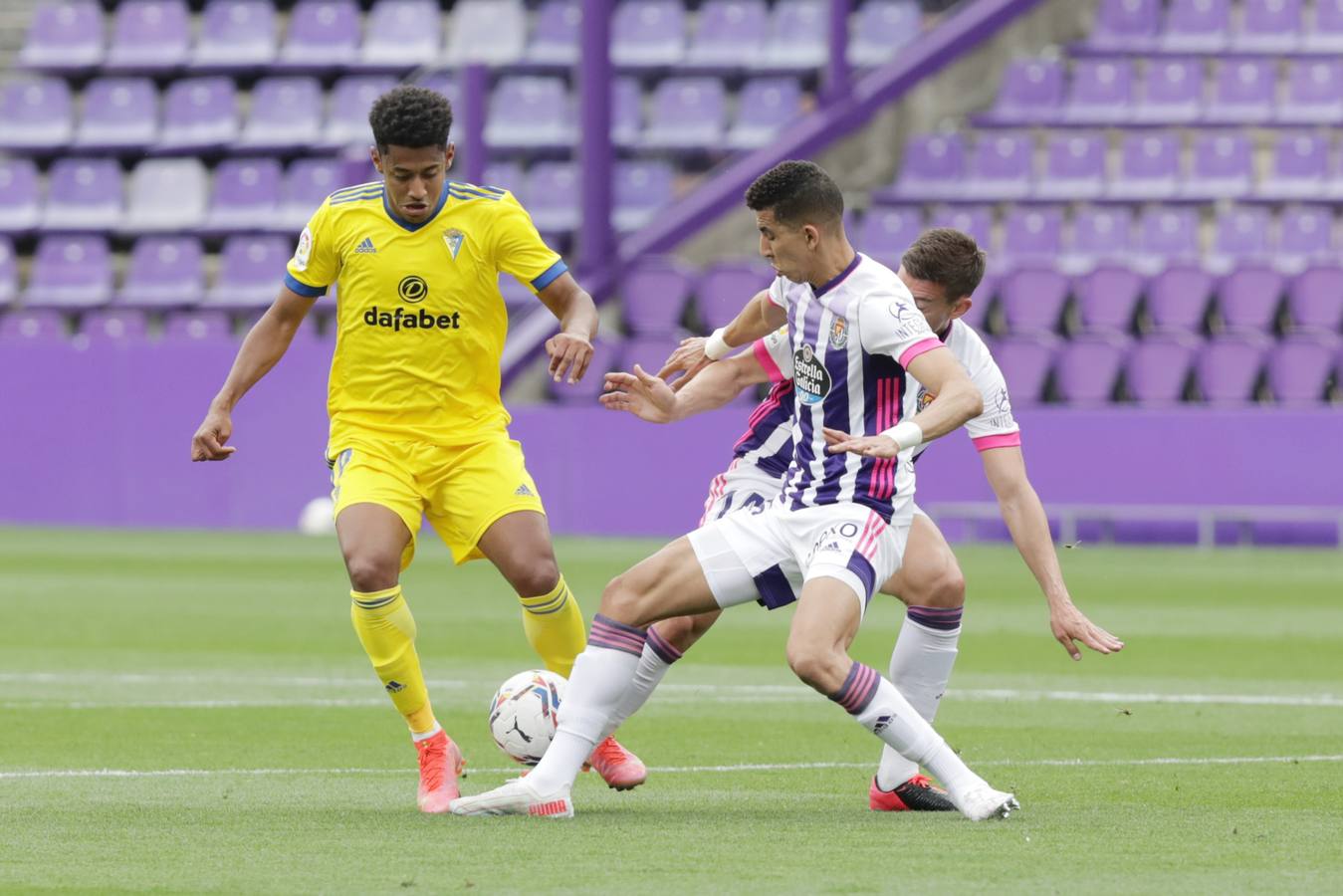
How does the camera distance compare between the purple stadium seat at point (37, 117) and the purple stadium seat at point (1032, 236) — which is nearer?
the purple stadium seat at point (1032, 236)

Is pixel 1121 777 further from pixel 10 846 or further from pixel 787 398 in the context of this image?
pixel 10 846

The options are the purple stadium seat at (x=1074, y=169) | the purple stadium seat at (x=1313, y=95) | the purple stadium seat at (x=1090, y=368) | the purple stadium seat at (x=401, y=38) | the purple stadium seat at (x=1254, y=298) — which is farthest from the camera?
the purple stadium seat at (x=401, y=38)

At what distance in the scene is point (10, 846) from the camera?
19.0ft

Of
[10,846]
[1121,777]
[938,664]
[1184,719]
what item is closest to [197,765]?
[10,846]

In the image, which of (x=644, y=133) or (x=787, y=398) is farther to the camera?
(x=644, y=133)

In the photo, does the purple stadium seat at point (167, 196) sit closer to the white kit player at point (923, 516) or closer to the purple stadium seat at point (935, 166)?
the purple stadium seat at point (935, 166)

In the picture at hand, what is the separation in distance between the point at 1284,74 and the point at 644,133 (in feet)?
22.5

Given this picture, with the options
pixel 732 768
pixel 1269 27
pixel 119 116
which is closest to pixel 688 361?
pixel 732 768

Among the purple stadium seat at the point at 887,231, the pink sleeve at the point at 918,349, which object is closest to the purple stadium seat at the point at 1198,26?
the purple stadium seat at the point at 887,231

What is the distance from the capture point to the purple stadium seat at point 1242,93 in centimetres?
2459

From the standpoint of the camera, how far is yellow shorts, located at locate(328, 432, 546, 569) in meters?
7.14

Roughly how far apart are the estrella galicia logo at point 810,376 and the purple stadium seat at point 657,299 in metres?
16.8

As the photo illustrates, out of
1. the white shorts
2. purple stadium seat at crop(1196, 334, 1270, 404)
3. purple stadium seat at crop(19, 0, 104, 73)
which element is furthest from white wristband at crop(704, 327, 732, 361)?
purple stadium seat at crop(19, 0, 104, 73)

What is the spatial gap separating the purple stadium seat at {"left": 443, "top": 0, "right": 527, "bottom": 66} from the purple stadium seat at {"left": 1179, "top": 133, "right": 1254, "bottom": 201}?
25.3 feet
